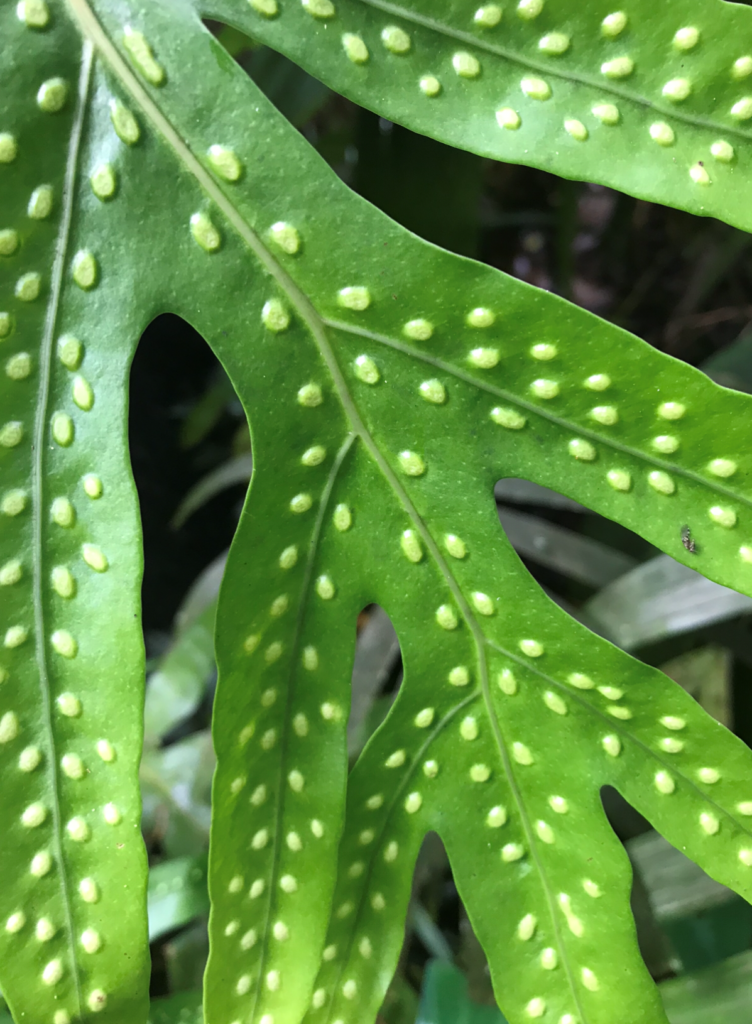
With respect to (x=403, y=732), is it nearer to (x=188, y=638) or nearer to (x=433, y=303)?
(x=433, y=303)

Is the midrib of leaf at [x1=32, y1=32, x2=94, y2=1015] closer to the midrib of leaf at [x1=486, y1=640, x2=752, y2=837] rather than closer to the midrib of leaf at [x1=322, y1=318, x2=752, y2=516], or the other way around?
the midrib of leaf at [x1=322, y1=318, x2=752, y2=516]

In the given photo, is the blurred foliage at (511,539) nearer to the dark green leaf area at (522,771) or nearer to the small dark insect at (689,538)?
the dark green leaf area at (522,771)

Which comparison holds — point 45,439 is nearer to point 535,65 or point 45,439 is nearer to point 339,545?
point 339,545

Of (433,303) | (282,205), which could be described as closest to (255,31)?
(282,205)

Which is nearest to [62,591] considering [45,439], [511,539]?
[45,439]

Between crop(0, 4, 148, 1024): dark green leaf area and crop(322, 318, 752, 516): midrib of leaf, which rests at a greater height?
crop(322, 318, 752, 516): midrib of leaf

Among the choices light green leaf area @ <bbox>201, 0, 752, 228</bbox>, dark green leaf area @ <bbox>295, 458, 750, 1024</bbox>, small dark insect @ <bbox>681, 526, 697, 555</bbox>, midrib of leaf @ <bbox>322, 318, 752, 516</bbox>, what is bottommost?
dark green leaf area @ <bbox>295, 458, 750, 1024</bbox>

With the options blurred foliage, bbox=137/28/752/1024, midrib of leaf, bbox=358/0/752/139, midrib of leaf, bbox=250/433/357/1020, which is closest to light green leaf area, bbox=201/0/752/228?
midrib of leaf, bbox=358/0/752/139
